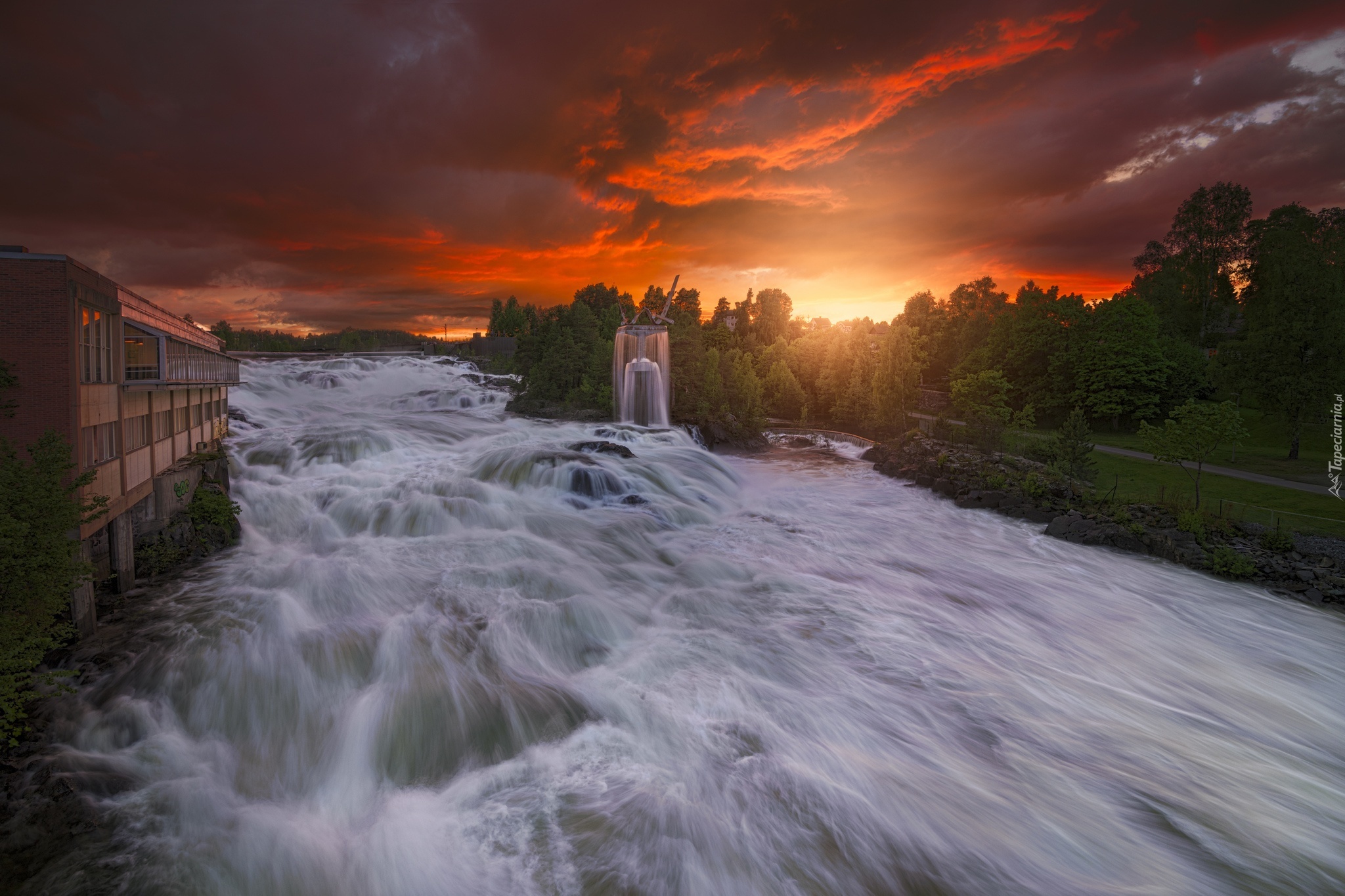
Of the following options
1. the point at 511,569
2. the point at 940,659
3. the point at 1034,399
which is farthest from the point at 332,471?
the point at 1034,399

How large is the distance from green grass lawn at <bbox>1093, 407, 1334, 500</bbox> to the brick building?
48.1 m

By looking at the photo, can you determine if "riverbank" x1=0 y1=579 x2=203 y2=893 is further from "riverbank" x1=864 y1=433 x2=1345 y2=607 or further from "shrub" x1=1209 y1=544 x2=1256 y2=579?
"shrub" x1=1209 y1=544 x2=1256 y2=579

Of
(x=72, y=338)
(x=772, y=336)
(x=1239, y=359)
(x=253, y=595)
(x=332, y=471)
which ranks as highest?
(x=772, y=336)

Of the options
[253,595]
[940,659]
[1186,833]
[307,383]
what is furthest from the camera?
[307,383]

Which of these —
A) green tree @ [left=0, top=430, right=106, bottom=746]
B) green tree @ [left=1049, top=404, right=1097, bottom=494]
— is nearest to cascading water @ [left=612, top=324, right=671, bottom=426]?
green tree @ [left=1049, top=404, right=1097, bottom=494]

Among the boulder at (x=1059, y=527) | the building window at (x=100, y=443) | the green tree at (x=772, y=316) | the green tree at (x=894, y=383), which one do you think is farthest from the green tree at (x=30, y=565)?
the green tree at (x=772, y=316)

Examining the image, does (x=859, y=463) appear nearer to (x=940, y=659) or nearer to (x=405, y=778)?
(x=940, y=659)

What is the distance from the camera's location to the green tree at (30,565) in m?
9.76

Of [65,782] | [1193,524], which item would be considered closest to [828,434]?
[1193,524]

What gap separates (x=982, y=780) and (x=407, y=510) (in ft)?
69.3

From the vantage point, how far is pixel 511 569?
59.0 feet

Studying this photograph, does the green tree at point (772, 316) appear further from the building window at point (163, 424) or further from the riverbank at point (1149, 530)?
the building window at point (163, 424)

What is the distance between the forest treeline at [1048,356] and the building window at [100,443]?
1381 inches

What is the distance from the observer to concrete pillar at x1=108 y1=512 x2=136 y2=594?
16266 mm
